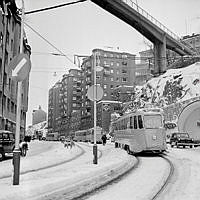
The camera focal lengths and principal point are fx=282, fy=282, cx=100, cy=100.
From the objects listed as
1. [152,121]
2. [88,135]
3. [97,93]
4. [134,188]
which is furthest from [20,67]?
[88,135]

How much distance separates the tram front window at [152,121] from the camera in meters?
19.1

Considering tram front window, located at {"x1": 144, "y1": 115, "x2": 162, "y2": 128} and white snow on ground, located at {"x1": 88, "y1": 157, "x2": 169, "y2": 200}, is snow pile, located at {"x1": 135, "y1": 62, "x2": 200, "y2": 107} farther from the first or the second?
white snow on ground, located at {"x1": 88, "y1": 157, "x2": 169, "y2": 200}

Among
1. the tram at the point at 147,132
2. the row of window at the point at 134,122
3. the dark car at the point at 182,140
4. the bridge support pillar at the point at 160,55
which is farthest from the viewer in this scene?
the bridge support pillar at the point at 160,55

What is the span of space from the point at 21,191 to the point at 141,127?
13.2 m

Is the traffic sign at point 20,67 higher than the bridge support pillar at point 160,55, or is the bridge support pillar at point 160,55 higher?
the bridge support pillar at point 160,55

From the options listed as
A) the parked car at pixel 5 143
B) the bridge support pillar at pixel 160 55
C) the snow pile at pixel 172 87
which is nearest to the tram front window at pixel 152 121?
the parked car at pixel 5 143

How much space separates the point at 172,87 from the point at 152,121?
30804mm

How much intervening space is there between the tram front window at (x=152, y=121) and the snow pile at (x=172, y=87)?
23695mm

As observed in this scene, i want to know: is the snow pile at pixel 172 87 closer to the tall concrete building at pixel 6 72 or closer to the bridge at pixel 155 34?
the bridge at pixel 155 34

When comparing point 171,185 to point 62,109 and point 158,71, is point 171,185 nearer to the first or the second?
point 62,109

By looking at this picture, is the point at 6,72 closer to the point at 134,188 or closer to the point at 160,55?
the point at 134,188

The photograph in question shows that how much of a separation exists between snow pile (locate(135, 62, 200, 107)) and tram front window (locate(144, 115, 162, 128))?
23695 millimetres

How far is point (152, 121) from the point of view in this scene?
758 inches

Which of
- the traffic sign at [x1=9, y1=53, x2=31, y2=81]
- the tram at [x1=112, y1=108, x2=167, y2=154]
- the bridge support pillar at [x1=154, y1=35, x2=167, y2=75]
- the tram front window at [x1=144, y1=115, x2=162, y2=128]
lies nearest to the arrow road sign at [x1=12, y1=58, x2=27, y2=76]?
the traffic sign at [x1=9, y1=53, x2=31, y2=81]
